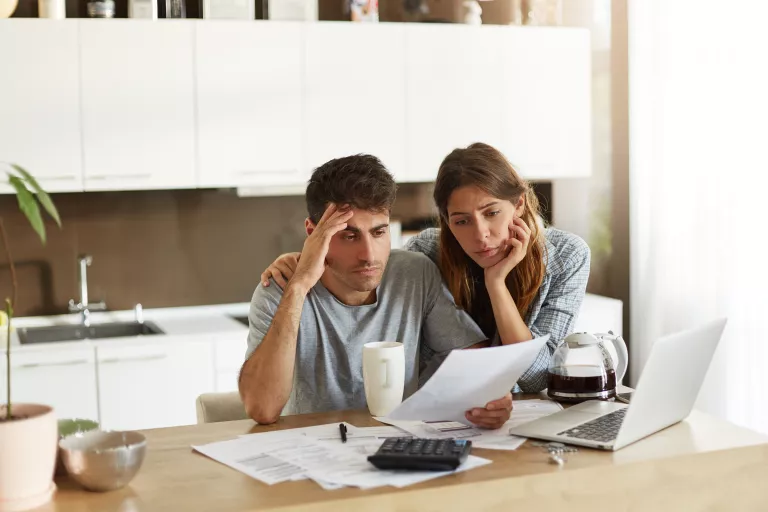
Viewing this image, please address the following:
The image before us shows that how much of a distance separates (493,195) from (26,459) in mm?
1279

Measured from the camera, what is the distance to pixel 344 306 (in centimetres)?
226

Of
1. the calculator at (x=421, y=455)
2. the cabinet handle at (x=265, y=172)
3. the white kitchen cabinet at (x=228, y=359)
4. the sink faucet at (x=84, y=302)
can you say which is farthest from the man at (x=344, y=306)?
the sink faucet at (x=84, y=302)

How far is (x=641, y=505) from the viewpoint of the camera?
1.60m

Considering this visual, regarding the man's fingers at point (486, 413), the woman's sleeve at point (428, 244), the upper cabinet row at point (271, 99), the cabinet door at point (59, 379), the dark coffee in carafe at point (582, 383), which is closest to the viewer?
the man's fingers at point (486, 413)

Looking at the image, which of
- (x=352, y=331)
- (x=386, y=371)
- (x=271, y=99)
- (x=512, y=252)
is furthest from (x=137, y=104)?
(x=386, y=371)

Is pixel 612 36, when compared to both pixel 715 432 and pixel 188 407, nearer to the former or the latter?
pixel 188 407

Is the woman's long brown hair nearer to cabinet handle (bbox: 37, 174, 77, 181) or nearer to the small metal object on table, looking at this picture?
the small metal object on table

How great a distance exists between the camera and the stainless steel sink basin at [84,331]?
3814mm

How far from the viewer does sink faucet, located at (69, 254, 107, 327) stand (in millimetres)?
3926

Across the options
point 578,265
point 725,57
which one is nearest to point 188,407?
point 578,265

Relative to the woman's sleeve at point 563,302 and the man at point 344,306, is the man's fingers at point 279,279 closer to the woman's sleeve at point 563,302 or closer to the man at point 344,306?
the man at point 344,306

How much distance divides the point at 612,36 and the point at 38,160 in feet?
8.70

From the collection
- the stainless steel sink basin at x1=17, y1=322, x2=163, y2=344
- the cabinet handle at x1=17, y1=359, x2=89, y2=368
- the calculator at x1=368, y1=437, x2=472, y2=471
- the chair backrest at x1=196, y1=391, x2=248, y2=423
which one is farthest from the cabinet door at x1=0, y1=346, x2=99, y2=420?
the calculator at x1=368, y1=437, x2=472, y2=471

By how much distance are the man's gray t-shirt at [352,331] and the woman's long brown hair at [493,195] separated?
3.4 inches
